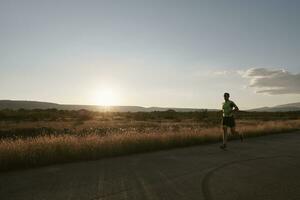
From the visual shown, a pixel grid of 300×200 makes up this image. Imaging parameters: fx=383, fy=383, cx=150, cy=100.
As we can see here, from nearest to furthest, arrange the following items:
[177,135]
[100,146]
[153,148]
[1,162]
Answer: [1,162] < [100,146] < [153,148] < [177,135]

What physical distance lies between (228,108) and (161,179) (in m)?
8.02

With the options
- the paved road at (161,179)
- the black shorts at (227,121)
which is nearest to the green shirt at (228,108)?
the black shorts at (227,121)

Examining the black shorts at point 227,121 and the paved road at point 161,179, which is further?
the black shorts at point 227,121

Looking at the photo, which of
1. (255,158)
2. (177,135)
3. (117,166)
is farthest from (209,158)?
(177,135)

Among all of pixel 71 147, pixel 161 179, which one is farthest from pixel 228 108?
pixel 161 179

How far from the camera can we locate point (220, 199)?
20.5 feet

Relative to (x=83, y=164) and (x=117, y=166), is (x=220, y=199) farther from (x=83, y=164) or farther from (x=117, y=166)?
(x=83, y=164)

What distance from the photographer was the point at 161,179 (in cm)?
796

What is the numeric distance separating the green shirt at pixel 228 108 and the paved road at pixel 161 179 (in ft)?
12.9

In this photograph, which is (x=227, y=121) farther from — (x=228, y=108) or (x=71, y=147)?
(x=71, y=147)

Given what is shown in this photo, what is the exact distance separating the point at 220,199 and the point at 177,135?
406 inches

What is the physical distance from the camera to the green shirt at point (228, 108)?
50.2 feet

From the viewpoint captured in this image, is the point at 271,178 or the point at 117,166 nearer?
the point at 271,178

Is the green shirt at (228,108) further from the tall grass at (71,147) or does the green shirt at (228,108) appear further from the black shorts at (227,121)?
the tall grass at (71,147)
